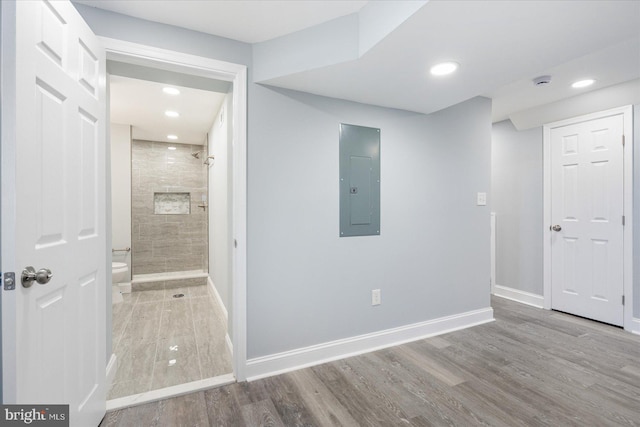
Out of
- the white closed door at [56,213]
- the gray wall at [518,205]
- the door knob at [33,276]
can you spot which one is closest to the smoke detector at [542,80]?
the gray wall at [518,205]

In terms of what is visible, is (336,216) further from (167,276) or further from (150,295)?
(167,276)

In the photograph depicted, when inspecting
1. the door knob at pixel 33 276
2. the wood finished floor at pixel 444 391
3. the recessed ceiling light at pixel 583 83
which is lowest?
the wood finished floor at pixel 444 391

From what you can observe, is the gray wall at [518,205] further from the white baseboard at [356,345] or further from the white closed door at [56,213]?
the white closed door at [56,213]

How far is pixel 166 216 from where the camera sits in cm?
493

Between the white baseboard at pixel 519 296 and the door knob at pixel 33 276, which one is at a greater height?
the door knob at pixel 33 276

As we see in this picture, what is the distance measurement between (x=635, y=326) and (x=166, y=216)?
239 inches

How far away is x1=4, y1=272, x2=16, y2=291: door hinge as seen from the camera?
0.94m

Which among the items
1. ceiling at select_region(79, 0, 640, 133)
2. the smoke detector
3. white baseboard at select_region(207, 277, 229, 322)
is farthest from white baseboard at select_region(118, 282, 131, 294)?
the smoke detector

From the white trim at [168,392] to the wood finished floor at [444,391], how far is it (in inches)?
1.7

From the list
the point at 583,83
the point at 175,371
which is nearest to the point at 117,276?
the point at 175,371

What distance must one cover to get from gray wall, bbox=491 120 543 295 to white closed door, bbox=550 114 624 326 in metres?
0.18

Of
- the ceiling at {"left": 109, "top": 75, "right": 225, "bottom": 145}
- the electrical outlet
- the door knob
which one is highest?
the ceiling at {"left": 109, "top": 75, "right": 225, "bottom": 145}

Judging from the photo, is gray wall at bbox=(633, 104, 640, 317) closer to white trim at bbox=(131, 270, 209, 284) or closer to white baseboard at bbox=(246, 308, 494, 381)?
white baseboard at bbox=(246, 308, 494, 381)

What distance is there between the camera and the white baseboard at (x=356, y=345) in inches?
83.0
